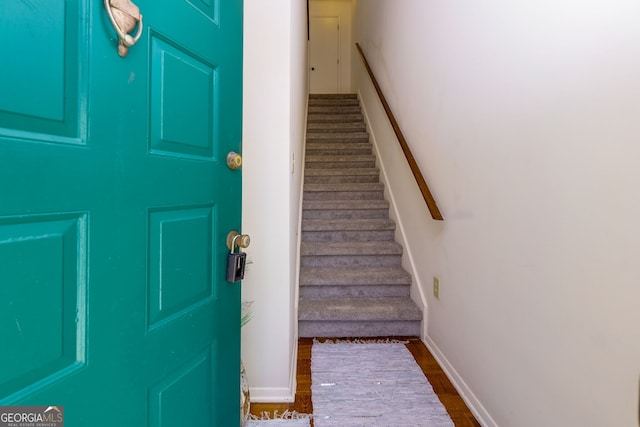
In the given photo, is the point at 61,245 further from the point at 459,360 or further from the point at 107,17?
the point at 459,360

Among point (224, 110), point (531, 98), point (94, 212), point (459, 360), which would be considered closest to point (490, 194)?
point (531, 98)

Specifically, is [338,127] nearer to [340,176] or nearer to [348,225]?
[340,176]

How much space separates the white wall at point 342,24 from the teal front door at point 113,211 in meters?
5.52

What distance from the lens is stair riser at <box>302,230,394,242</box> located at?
2.60 meters

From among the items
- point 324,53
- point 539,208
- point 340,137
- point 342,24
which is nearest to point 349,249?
point 539,208

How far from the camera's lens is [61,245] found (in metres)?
0.47

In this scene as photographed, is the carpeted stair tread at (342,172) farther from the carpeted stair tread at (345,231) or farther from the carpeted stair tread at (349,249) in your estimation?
the carpeted stair tread at (349,249)

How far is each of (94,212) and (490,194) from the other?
1357 millimetres

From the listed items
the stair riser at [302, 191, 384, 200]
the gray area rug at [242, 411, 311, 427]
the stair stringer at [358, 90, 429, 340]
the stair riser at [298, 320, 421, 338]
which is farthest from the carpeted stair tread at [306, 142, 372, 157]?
the gray area rug at [242, 411, 311, 427]

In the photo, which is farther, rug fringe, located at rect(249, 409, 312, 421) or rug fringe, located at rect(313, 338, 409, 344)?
rug fringe, located at rect(313, 338, 409, 344)

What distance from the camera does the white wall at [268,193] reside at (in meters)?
1.35

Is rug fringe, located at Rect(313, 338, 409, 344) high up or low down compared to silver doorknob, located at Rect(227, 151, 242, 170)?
down

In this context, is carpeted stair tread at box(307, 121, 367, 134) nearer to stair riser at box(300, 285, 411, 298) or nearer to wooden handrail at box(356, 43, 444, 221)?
wooden handrail at box(356, 43, 444, 221)

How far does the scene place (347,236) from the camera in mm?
2613
